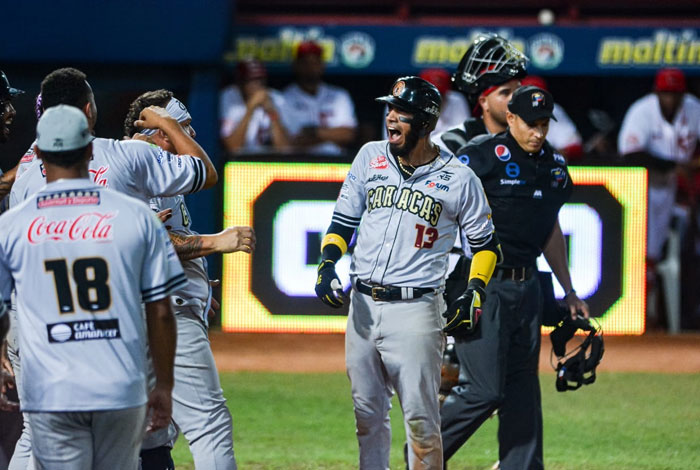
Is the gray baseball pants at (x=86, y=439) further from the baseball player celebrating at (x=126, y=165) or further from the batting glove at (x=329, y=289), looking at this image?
the batting glove at (x=329, y=289)

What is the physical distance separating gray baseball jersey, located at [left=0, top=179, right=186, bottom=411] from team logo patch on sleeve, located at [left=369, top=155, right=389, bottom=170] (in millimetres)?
1978

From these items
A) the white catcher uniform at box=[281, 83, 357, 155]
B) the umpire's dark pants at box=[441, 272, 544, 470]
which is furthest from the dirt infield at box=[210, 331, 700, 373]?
the umpire's dark pants at box=[441, 272, 544, 470]

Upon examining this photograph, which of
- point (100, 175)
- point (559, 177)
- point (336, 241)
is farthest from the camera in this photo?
point (559, 177)

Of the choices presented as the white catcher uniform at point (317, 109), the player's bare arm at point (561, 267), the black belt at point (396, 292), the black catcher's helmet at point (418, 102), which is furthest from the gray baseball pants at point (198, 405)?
the white catcher uniform at point (317, 109)

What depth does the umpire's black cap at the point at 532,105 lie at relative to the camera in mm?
6137

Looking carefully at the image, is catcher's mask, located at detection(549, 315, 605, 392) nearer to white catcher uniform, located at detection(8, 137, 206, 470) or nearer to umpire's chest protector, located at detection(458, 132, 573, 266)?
umpire's chest protector, located at detection(458, 132, 573, 266)

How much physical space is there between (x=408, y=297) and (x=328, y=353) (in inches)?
206

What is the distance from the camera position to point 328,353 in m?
10.8

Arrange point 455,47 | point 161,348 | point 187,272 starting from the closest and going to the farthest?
point 161,348 → point 187,272 → point 455,47

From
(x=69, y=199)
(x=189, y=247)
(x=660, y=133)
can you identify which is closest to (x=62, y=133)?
(x=69, y=199)

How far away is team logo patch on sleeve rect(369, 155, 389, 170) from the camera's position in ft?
18.9

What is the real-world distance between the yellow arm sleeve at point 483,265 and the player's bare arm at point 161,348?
202 centimetres

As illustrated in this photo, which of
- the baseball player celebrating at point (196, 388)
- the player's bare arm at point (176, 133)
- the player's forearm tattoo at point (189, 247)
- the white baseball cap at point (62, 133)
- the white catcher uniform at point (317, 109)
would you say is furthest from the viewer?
the white catcher uniform at point (317, 109)

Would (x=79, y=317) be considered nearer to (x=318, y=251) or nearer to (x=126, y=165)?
(x=126, y=165)
